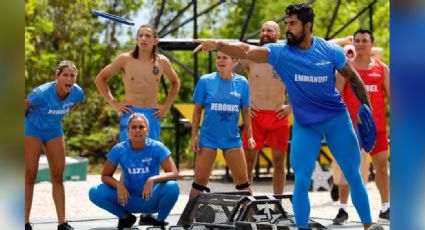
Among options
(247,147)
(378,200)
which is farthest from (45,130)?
(378,200)

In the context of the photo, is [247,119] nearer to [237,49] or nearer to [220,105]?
[220,105]

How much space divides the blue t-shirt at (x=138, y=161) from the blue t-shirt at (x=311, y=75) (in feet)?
5.49

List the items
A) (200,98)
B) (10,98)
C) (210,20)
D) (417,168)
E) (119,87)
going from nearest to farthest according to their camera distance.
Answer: (10,98)
(417,168)
(200,98)
(119,87)
(210,20)

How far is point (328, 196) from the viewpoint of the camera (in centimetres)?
A: 1286

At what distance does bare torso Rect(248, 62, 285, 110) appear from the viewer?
8703 mm


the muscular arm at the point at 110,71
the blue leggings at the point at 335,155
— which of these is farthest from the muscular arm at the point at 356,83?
the muscular arm at the point at 110,71

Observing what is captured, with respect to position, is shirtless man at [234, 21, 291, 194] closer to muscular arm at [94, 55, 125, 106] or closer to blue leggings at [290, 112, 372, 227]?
muscular arm at [94, 55, 125, 106]

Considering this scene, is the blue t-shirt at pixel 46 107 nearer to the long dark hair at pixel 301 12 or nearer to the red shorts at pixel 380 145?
the long dark hair at pixel 301 12

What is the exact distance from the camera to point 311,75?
247 inches

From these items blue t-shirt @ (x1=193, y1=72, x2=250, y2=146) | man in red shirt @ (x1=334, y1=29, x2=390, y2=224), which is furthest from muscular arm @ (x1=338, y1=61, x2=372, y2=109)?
man in red shirt @ (x1=334, y1=29, x2=390, y2=224)

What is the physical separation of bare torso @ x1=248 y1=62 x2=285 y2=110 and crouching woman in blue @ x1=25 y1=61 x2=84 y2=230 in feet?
6.03

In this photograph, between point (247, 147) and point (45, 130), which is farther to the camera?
point (247, 147)

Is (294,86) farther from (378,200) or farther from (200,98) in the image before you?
(378,200)

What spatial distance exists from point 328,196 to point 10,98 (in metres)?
10.8
